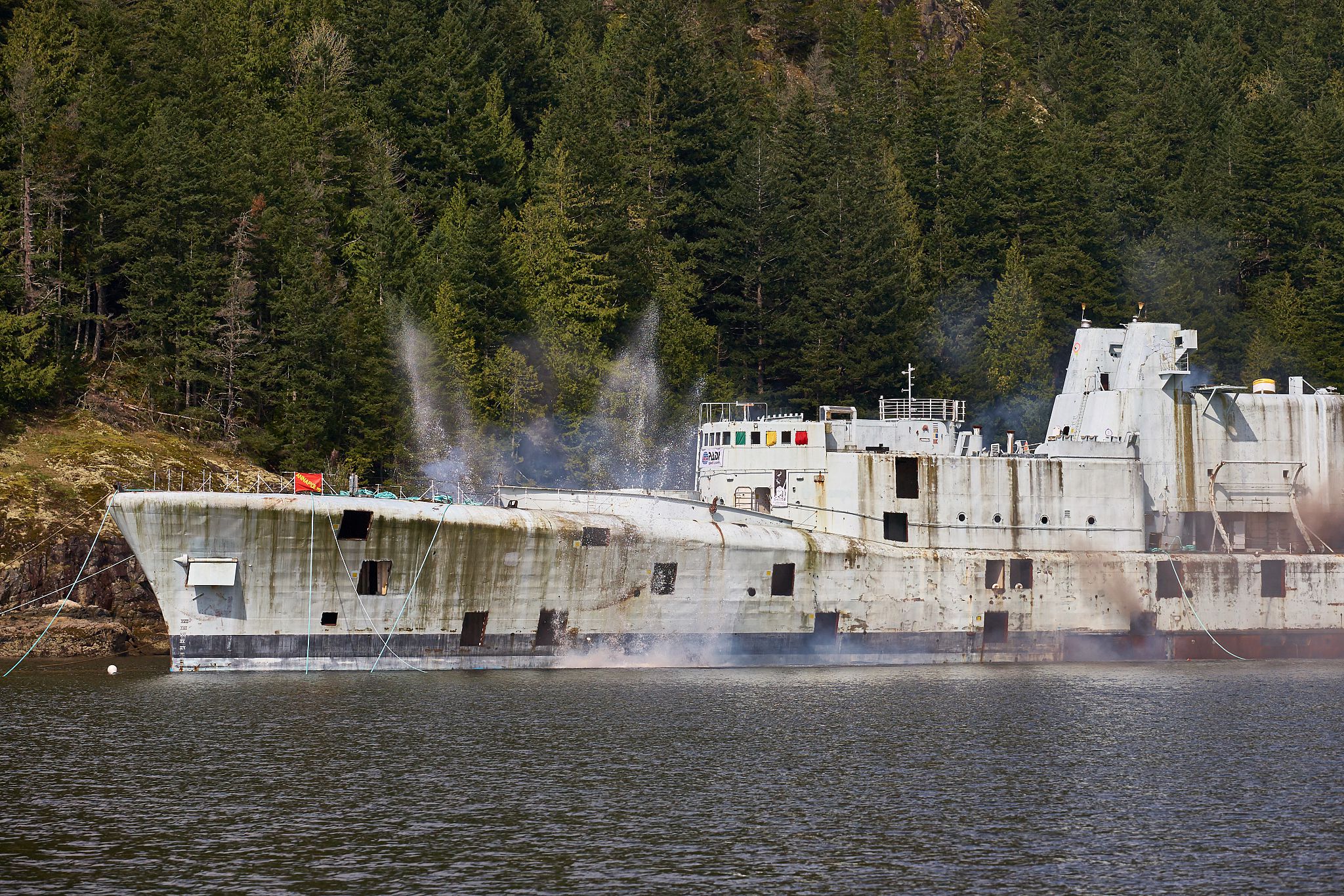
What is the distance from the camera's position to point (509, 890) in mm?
21156

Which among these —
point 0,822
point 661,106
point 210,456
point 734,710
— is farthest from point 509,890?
point 661,106

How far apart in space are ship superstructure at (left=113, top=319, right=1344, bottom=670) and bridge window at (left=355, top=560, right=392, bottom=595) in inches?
2.7

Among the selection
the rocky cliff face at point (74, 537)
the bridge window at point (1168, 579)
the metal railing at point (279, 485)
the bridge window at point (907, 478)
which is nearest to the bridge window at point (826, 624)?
the bridge window at point (907, 478)

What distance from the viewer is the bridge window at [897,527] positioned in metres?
47.4

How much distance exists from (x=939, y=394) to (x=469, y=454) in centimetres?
3190

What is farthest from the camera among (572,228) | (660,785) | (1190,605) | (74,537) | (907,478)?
(572,228)

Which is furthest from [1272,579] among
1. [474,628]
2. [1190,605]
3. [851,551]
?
[474,628]

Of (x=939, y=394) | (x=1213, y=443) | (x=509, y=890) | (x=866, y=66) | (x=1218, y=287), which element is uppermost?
(x=866, y=66)

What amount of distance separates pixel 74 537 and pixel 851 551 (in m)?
27.5

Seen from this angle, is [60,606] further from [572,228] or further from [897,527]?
[572,228]

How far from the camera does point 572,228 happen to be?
252 feet

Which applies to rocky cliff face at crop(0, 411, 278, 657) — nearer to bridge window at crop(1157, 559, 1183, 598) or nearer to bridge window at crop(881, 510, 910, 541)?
bridge window at crop(881, 510, 910, 541)

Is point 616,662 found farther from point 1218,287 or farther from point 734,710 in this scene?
point 1218,287

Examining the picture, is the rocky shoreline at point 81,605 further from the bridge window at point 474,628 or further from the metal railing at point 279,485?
the bridge window at point 474,628
